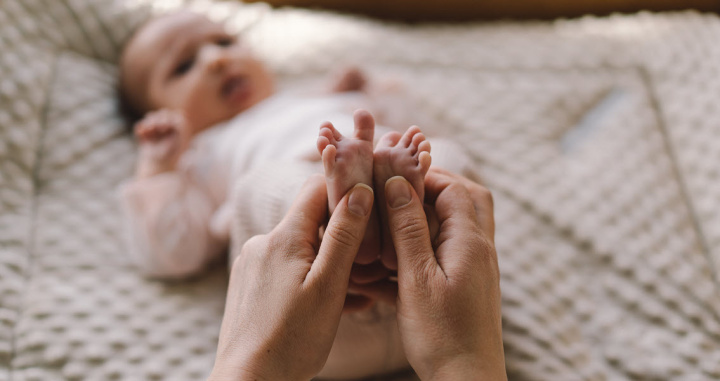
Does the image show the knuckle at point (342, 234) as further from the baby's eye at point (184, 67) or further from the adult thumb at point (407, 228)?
the baby's eye at point (184, 67)

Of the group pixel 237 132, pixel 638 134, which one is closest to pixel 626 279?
pixel 638 134

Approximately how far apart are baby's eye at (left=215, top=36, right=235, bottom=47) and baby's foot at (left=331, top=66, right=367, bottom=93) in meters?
0.29

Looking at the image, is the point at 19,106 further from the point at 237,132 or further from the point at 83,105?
the point at 237,132

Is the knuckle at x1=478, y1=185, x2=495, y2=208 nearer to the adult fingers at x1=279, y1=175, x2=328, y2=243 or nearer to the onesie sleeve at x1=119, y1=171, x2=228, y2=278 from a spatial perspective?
the adult fingers at x1=279, y1=175, x2=328, y2=243

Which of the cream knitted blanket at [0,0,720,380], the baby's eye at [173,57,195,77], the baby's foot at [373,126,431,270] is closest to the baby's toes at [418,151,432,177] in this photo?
the baby's foot at [373,126,431,270]

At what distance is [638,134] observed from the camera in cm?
111

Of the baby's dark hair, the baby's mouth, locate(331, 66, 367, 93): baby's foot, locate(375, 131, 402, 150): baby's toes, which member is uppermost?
locate(375, 131, 402, 150): baby's toes

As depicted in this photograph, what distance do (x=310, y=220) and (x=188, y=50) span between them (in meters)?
0.79

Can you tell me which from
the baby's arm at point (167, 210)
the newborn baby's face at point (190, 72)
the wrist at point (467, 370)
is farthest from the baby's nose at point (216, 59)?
the wrist at point (467, 370)

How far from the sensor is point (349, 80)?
48.0 inches

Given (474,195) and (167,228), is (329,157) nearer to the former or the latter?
(474,195)

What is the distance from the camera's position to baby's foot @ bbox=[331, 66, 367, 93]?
47.8 inches

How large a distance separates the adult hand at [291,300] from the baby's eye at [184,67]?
773 millimetres

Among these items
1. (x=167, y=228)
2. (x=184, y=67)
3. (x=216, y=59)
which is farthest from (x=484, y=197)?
(x=184, y=67)
